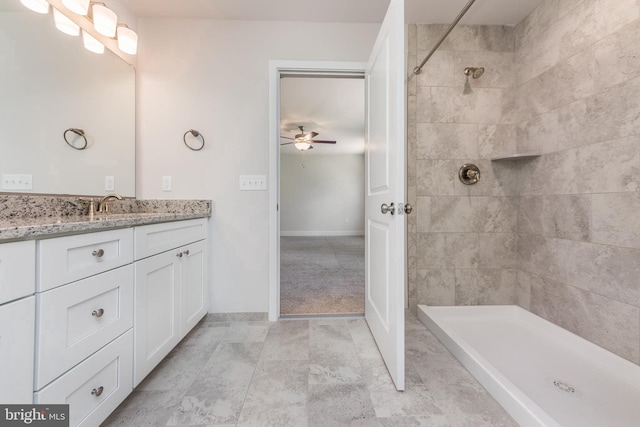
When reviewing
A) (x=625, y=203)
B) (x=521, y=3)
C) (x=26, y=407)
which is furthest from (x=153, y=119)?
(x=625, y=203)

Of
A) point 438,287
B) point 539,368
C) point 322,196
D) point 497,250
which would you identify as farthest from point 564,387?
point 322,196

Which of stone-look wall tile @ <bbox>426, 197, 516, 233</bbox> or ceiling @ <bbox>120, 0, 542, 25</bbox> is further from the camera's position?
stone-look wall tile @ <bbox>426, 197, 516, 233</bbox>

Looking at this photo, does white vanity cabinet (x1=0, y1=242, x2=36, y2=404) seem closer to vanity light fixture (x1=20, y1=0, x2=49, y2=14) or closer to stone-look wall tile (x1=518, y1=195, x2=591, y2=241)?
vanity light fixture (x1=20, y1=0, x2=49, y2=14)

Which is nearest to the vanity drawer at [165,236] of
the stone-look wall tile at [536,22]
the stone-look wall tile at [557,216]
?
the stone-look wall tile at [557,216]

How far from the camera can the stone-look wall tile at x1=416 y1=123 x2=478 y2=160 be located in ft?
6.41

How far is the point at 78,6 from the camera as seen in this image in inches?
54.3

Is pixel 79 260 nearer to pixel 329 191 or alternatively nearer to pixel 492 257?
pixel 492 257

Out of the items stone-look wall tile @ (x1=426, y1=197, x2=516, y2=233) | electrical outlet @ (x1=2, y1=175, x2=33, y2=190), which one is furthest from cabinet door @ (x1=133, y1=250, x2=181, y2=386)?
stone-look wall tile @ (x1=426, y1=197, x2=516, y2=233)

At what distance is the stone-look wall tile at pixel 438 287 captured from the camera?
200 cm

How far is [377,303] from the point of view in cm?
154

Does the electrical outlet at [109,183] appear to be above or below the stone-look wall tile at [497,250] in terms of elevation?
above

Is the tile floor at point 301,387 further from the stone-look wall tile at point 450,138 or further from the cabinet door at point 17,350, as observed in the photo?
the stone-look wall tile at point 450,138

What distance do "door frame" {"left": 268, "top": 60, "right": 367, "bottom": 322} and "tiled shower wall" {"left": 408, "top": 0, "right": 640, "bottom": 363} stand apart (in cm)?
62
